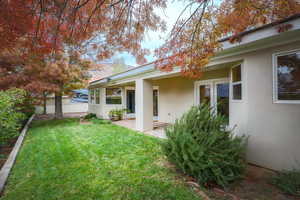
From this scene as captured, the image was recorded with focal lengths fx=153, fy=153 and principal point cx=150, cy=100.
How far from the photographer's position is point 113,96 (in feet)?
40.8

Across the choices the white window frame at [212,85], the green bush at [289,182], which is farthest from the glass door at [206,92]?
the green bush at [289,182]

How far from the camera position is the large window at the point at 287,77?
320cm

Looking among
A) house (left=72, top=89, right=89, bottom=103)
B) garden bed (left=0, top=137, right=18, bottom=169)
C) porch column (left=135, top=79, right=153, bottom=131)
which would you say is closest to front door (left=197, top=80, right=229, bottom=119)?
porch column (left=135, top=79, right=153, bottom=131)

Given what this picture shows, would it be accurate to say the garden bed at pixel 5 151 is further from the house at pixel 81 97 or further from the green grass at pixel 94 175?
the house at pixel 81 97

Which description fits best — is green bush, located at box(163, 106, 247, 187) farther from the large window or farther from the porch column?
the porch column

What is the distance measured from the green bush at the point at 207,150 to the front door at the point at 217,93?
2.42 metres

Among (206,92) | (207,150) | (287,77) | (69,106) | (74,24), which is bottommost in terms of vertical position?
(207,150)

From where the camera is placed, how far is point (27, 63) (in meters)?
8.32

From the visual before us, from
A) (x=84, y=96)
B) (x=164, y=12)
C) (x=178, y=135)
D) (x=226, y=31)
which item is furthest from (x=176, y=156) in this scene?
(x=84, y=96)

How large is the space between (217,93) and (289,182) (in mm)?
3937

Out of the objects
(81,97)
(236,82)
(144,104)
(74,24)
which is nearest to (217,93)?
(236,82)

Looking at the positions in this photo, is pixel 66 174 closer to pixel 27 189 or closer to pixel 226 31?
pixel 27 189

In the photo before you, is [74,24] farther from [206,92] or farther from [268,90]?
[206,92]

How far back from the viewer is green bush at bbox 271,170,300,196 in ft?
8.92
